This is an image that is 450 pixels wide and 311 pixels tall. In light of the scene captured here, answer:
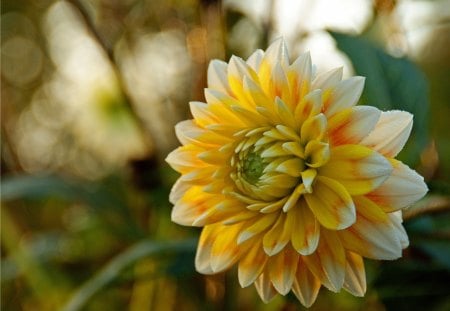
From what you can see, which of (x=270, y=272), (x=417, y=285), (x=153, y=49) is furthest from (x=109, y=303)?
(x=270, y=272)

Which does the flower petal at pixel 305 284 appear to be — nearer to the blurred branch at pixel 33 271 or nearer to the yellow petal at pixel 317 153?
the yellow petal at pixel 317 153

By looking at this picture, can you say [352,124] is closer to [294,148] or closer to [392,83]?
[294,148]

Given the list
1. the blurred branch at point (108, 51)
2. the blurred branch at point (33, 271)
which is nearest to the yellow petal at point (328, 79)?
the blurred branch at point (108, 51)

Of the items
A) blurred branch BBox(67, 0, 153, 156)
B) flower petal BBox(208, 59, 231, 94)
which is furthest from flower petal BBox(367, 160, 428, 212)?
blurred branch BBox(67, 0, 153, 156)

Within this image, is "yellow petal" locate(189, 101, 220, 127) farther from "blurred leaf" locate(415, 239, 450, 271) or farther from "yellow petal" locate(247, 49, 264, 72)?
"blurred leaf" locate(415, 239, 450, 271)

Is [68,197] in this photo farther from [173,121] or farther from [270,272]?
[270,272]

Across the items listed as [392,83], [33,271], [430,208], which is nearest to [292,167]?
[430,208]
